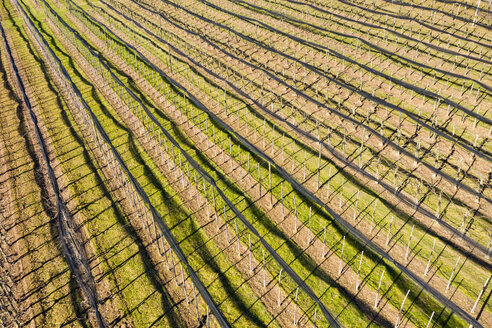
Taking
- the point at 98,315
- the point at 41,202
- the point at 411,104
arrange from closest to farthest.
→ 1. the point at 98,315
2. the point at 41,202
3. the point at 411,104

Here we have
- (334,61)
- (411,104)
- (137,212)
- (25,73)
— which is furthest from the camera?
(25,73)

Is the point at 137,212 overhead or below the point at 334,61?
below

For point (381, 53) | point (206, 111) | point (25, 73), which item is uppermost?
point (381, 53)

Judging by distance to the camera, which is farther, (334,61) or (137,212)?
(334,61)

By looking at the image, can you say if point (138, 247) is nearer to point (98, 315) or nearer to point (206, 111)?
point (98, 315)

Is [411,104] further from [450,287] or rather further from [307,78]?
[450,287]

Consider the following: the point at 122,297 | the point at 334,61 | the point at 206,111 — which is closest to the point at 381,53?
the point at 334,61
